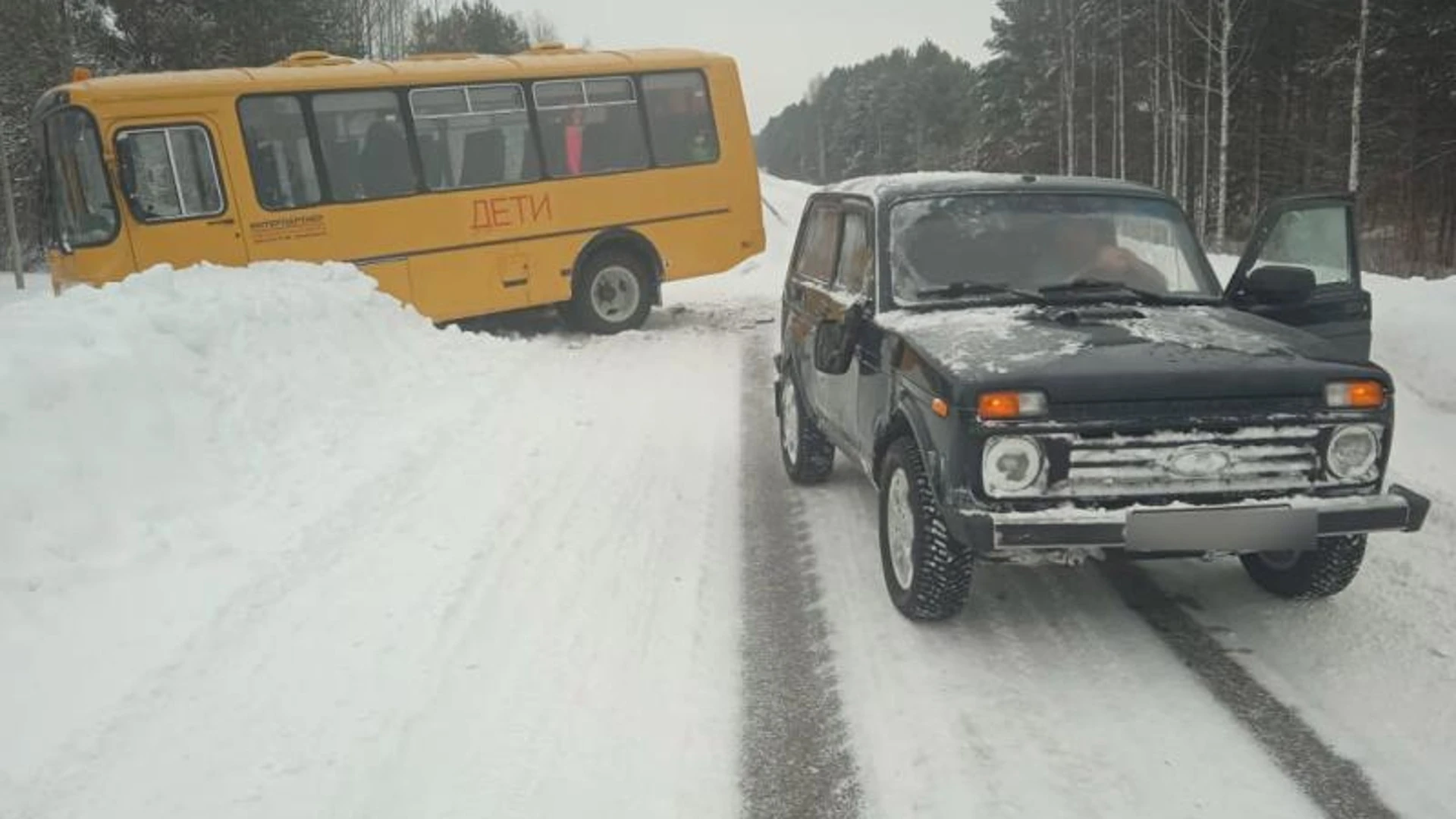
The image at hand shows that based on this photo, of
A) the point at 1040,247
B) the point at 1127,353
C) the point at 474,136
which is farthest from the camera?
the point at 474,136

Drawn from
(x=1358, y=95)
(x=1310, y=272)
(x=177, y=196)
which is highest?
(x=1358, y=95)

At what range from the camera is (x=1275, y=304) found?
16.8ft

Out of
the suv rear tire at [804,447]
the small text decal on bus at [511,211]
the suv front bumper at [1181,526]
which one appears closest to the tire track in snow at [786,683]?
the suv rear tire at [804,447]

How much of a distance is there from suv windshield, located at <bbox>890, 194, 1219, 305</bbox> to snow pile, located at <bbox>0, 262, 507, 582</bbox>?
3916mm

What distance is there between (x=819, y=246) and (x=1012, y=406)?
313 centimetres

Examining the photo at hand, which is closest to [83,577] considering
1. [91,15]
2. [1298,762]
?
[1298,762]

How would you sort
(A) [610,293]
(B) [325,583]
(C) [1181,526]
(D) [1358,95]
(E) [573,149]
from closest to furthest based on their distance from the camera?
(C) [1181,526] → (B) [325,583] → (E) [573,149] → (A) [610,293] → (D) [1358,95]

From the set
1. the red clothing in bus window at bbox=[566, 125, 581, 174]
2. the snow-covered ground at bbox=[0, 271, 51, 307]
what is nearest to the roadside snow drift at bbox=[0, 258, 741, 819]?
the red clothing in bus window at bbox=[566, 125, 581, 174]

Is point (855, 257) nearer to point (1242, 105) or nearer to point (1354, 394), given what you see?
point (1354, 394)

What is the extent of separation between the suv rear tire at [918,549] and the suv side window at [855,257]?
122cm

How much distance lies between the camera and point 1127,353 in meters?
4.12

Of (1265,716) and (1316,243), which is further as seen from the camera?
(1316,243)

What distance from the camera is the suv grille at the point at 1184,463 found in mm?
3924

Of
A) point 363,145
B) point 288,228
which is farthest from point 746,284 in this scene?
point 288,228
